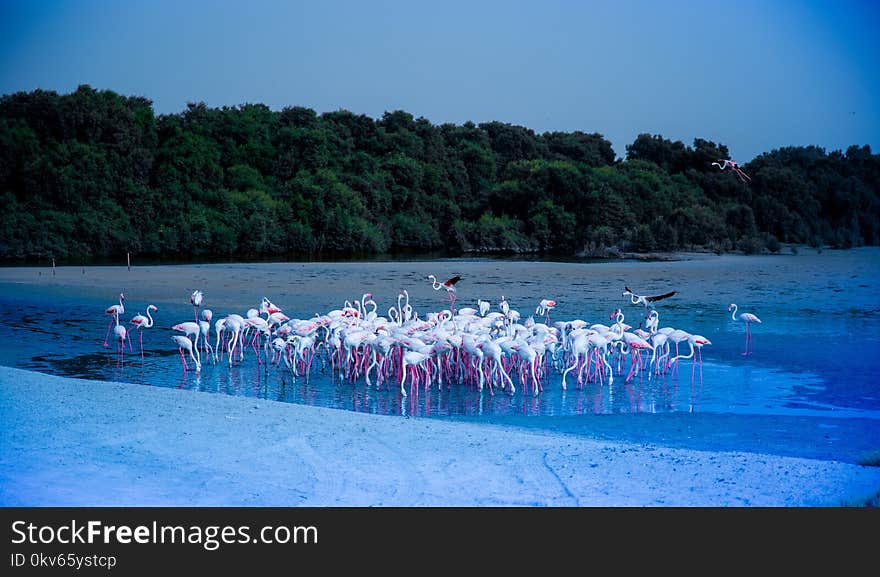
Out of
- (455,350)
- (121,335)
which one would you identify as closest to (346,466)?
(455,350)

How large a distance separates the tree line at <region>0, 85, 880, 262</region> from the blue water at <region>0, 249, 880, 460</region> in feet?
34.4

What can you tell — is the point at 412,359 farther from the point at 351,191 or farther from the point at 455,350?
the point at 351,191

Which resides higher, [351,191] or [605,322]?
[351,191]

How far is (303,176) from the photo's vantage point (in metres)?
44.8

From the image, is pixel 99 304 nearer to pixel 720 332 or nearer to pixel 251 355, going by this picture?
pixel 251 355

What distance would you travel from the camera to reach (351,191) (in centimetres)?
4438

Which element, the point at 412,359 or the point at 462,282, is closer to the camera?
the point at 412,359

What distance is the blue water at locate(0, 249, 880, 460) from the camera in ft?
28.6

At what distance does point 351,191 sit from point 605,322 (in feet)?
99.1

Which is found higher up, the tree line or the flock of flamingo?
the tree line

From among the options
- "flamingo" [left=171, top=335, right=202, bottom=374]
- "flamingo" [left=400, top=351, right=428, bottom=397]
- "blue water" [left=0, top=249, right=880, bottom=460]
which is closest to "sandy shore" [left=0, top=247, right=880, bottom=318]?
"blue water" [left=0, top=249, right=880, bottom=460]

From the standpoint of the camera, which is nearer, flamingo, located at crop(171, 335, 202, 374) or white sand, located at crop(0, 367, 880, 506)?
white sand, located at crop(0, 367, 880, 506)

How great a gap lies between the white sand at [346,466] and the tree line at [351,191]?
27.1 m

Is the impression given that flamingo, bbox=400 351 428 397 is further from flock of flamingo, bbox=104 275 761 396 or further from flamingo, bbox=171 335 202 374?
flamingo, bbox=171 335 202 374
